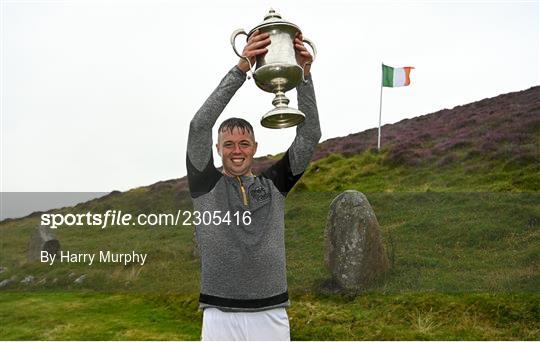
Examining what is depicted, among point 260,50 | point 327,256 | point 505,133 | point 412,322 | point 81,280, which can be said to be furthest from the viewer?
point 505,133

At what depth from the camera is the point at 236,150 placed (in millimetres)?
3807

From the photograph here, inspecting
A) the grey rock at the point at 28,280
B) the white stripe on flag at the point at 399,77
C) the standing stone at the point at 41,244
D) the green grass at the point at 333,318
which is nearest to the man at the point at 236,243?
the green grass at the point at 333,318

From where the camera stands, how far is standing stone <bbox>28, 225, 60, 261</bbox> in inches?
740

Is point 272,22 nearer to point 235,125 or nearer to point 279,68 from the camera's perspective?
point 279,68

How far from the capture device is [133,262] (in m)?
16.2

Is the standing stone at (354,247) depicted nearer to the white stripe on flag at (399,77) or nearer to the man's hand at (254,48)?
the man's hand at (254,48)

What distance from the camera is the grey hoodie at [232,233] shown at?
354 centimetres

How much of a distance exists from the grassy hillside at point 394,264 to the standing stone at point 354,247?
0.99 ft

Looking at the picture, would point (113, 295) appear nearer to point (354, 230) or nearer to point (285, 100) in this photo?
point (354, 230)

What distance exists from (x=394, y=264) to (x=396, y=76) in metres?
17.3

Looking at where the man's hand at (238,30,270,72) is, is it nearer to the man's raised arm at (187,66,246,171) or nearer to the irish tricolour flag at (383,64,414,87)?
the man's raised arm at (187,66,246,171)

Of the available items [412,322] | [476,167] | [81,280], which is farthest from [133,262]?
[476,167]

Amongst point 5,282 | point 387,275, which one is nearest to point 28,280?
point 5,282

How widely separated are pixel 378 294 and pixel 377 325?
124 centimetres
